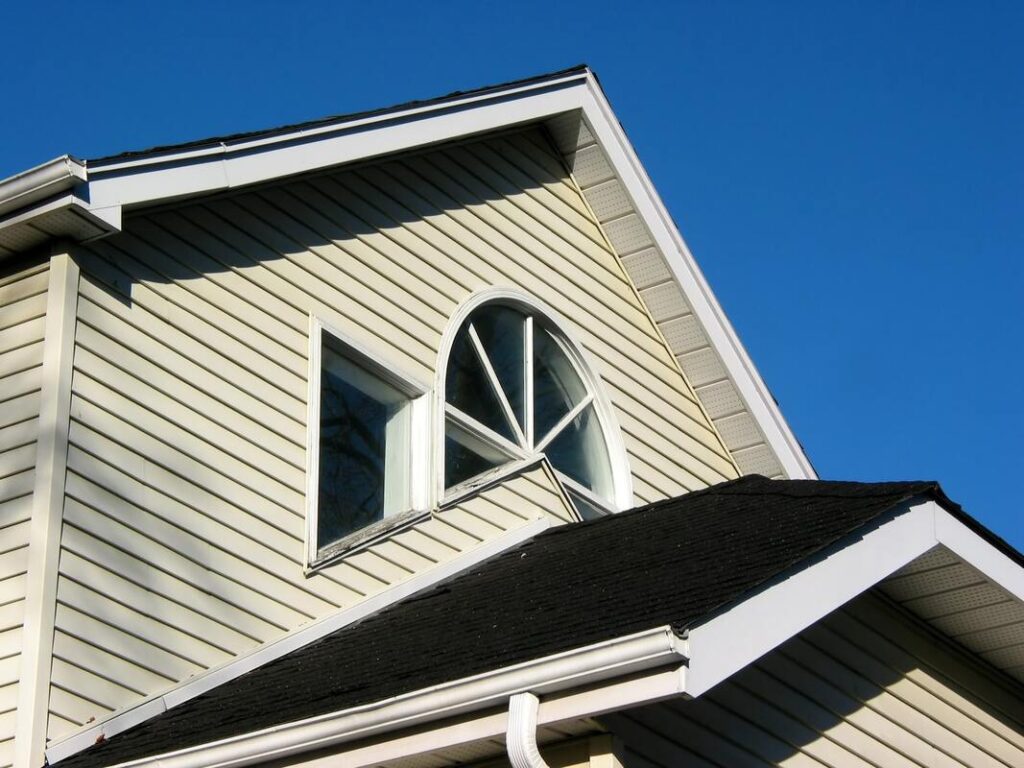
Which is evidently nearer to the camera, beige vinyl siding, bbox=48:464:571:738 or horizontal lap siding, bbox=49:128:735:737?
beige vinyl siding, bbox=48:464:571:738

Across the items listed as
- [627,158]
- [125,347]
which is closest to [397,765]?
[125,347]

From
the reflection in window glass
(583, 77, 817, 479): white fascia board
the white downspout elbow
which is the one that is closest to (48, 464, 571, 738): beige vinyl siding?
the reflection in window glass

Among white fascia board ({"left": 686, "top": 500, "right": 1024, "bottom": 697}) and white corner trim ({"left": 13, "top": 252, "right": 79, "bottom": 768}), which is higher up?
white corner trim ({"left": 13, "top": 252, "right": 79, "bottom": 768})

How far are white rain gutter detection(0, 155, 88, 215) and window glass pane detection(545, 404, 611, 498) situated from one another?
12.9 feet

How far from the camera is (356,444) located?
8.96m

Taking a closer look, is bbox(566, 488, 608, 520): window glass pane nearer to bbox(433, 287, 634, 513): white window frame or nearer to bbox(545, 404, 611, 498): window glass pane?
bbox(433, 287, 634, 513): white window frame

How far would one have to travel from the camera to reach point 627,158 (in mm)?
11414

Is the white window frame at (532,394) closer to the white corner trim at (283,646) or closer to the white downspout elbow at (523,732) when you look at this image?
the white corner trim at (283,646)

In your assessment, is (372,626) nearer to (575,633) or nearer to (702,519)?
(702,519)

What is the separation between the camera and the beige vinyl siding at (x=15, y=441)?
22.4ft

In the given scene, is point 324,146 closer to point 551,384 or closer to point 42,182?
point 42,182

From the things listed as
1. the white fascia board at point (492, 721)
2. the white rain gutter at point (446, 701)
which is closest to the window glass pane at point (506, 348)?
the white rain gutter at point (446, 701)

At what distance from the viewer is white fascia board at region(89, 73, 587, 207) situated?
25.4 feet

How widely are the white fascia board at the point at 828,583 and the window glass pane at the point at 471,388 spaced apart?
11.4 ft
